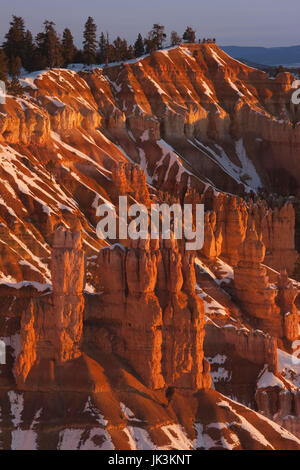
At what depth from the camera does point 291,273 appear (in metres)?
123

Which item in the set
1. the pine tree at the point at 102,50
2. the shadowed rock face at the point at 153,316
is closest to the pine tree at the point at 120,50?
the pine tree at the point at 102,50

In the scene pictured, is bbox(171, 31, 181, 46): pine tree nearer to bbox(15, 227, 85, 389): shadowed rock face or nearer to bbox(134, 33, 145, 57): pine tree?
bbox(134, 33, 145, 57): pine tree

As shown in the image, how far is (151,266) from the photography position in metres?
71.8

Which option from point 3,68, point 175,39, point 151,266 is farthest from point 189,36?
point 151,266

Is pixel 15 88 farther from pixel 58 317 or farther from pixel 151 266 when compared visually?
pixel 58 317

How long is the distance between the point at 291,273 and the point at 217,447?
56.5 m

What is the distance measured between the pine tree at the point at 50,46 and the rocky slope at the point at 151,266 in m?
7.51

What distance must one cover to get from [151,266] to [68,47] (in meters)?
97.7

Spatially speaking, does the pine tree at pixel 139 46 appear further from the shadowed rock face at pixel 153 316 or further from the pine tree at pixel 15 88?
the shadowed rock face at pixel 153 316

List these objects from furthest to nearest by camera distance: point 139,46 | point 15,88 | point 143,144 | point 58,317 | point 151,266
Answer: point 139,46 < point 143,144 < point 15,88 < point 151,266 < point 58,317

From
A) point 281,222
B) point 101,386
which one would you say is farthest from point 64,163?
point 101,386

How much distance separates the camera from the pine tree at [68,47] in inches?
6388

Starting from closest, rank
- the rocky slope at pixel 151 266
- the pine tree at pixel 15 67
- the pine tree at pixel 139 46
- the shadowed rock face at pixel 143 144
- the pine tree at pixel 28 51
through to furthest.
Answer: the rocky slope at pixel 151 266
the shadowed rock face at pixel 143 144
the pine tree at pixel 15 67
the pine tree at pixel 28 51
the pine tree at pixel 139 46

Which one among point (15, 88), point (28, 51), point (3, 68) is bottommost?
point (15, 88)
